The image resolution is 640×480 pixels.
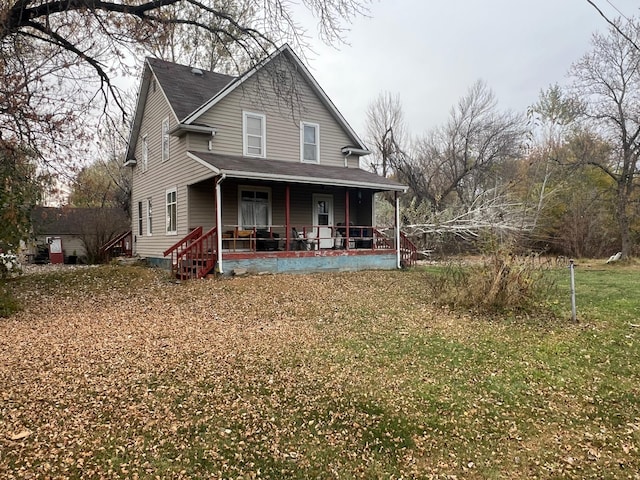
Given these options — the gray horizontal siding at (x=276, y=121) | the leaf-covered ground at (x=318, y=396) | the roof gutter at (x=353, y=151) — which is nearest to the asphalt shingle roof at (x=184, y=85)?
the gray horizontal siding at (x=276, y=121)

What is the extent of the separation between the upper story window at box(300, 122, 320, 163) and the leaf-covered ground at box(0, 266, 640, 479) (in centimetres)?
947

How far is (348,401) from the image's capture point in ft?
13.2

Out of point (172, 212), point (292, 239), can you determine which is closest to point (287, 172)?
point (292, 239)

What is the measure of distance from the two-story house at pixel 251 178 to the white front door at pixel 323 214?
4 cm

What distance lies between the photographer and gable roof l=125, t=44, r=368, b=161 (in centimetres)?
1404

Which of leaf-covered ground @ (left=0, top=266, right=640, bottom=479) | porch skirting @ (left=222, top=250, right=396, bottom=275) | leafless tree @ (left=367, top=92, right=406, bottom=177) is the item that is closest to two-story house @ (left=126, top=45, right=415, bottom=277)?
porch skirting @ (left=222, top=250, right=396, bottom=275)

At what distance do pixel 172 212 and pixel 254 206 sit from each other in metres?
3.16

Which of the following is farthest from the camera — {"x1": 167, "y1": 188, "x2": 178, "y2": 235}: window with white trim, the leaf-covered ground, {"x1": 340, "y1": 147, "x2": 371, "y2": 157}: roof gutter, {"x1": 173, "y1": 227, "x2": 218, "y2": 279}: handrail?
{"x1": 340, "y1": 147, "x2": 371, "y2": 157}: roof gutter

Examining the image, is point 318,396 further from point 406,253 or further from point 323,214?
point 406,253

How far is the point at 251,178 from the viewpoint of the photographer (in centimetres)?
1205

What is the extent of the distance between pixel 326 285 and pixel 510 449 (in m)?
8.02

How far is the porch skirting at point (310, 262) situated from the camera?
12320mm

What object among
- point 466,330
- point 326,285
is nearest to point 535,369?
point 466,330

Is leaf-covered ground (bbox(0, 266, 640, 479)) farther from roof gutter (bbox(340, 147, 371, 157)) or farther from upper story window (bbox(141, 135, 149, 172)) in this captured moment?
upper story window (bbox(141, 135, 149, 172))
